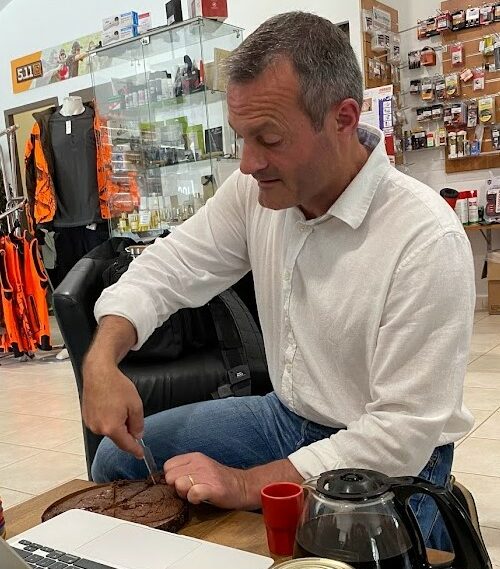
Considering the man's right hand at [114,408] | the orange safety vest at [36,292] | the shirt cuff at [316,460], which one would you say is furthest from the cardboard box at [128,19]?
the shirt cuff at [316,460]

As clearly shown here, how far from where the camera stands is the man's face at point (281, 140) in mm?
1135

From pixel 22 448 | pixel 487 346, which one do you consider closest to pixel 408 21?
pixel 487 346

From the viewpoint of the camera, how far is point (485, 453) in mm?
2543

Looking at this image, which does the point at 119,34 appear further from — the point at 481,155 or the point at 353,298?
the point at 353,298

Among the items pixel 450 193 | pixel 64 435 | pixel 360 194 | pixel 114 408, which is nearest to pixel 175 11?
pixel 450 193

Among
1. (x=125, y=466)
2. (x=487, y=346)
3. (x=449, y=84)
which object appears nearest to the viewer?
(x=125, y=466)

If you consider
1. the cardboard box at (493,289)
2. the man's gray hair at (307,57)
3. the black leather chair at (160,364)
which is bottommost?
the cardboard box at (493,289)

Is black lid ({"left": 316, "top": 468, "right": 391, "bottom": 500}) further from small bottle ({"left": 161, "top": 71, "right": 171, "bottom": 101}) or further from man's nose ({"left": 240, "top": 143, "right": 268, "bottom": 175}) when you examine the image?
small bottle ({"left": 161, "top": 71, "right": 171, "bottom": 101})

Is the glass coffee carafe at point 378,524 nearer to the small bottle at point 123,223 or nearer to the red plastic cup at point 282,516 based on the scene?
the red plastic cup at point 282,516

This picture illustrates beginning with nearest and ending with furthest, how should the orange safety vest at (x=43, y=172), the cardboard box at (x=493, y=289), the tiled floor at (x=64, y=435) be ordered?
the tiled floor at (x=64, y=435), the cardboard box at (x=493, y=289), the orange safety vest at (x=43, y=172)

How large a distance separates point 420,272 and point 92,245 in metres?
4.69

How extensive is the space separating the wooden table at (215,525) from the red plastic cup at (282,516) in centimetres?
2

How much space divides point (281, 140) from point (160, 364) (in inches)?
54.9

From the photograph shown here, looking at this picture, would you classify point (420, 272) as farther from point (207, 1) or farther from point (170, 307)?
point (207, 1)
